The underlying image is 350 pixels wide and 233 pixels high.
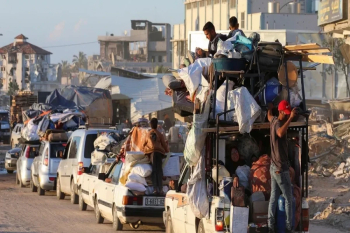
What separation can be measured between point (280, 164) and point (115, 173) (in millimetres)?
5956

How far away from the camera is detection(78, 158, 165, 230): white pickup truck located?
14422 millimetres

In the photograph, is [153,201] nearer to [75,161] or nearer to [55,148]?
[75,161]

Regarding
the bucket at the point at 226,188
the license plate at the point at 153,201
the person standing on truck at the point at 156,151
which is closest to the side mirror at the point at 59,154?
the person standing on truck at the point at 156,151

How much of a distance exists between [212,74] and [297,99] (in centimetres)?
121

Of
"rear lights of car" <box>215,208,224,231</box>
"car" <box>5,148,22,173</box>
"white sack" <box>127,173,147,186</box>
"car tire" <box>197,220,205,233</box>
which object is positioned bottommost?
"car" <box>5,148,22,173</box>

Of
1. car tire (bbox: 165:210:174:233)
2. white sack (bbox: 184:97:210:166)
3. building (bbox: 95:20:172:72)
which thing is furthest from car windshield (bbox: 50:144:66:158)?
building (bbox: 95:20:172:72)

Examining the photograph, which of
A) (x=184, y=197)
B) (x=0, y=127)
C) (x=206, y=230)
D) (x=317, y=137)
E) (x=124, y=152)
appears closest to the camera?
(x=206, y=230)

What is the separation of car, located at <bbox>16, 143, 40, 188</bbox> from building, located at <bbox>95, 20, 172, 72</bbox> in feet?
280

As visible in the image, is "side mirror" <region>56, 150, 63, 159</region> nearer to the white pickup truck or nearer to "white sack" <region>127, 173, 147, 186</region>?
the white pickup truck

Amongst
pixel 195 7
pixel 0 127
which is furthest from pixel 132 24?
pixel 0 127

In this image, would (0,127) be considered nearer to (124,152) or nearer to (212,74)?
(124,152)

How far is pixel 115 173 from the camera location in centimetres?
1573

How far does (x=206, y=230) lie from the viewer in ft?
35.9

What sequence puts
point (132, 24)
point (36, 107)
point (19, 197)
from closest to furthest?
point (19, 197), point (36, 107), point (132, 24)
